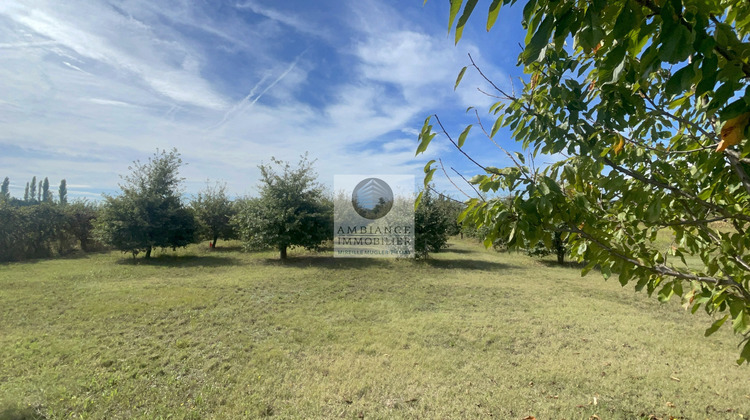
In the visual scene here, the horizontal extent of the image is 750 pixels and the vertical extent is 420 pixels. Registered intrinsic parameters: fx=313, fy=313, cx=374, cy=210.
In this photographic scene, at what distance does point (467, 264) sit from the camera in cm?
1173

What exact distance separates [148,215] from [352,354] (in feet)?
36.3

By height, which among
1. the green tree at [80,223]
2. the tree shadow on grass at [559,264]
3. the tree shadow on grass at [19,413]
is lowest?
the tree shadow on grass at [19,413]

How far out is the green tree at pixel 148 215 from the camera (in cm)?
1109

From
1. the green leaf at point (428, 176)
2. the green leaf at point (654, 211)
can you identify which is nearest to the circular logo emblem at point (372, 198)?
the green leaf at point (428, 176)

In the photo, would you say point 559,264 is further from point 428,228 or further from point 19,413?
point 19,413

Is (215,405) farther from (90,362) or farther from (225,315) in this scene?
(225,315)

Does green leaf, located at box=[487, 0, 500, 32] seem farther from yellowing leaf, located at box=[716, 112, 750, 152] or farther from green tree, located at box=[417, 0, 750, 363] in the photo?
yellowing leaf, located at box=[716, 112, 750, 152]

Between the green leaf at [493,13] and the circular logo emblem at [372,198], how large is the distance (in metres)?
12.2

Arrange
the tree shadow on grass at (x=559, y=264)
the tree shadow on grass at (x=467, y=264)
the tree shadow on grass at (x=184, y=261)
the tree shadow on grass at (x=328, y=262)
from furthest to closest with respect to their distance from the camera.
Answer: the tree shadow on grass at (x=559, y=264) < the tree shadow on grass at (x=467, y=264) < the tree shadow on grass at (x=328, y=262) < the tree shadow on grass at (x=184, y=261)

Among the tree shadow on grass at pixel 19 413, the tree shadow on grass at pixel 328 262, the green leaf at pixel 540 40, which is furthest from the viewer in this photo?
the tree shadow on grass at pixel 328 262

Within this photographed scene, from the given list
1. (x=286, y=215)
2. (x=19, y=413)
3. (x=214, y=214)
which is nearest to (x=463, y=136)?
(x=19, y=413)

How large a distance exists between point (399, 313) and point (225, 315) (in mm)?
2969

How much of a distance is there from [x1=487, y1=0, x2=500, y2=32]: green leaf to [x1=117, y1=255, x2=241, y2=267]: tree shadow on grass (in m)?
11.5

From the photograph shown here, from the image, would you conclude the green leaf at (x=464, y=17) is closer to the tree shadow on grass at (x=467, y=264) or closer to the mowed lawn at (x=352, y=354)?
the mowed lawn at (x=352, y=354)
